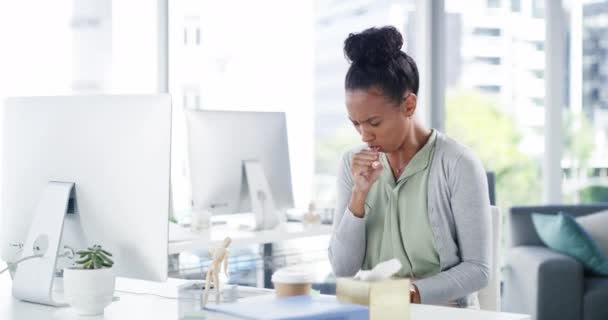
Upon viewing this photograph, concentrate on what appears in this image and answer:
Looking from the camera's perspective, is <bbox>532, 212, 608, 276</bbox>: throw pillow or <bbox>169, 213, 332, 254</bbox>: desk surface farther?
<bbox>532, 212, 608, 276</bbox>: throw pillow

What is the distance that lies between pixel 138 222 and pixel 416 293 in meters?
0.73

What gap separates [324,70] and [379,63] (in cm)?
344

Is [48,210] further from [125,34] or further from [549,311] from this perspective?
[549,311]

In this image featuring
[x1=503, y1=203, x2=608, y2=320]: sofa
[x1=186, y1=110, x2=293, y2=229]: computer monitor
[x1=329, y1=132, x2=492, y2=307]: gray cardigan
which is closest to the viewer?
[x1=329, y1=132, x2=492, y2=307]: gray cardigan

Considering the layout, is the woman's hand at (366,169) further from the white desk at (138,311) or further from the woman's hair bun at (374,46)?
the white desk at (138,311)

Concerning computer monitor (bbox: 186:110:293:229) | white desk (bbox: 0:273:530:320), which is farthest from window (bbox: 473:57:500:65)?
white desk (bbox: 0:273:530:320)

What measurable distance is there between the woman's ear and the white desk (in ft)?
2.09

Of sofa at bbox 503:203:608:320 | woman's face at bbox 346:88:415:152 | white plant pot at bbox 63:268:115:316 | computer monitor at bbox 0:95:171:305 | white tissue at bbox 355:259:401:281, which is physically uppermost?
woman's face at bbox 346:88:415:152

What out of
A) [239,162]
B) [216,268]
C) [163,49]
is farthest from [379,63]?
[163,49]

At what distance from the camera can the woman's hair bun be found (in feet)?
7.95

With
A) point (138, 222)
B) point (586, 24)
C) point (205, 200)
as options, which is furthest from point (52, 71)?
point (586, 24)

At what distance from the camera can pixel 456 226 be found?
96.7 inches

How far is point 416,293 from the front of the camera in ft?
7.52

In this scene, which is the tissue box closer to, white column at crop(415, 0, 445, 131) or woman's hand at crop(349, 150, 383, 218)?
woman's hand at crop(349, 150, 383, 218)
